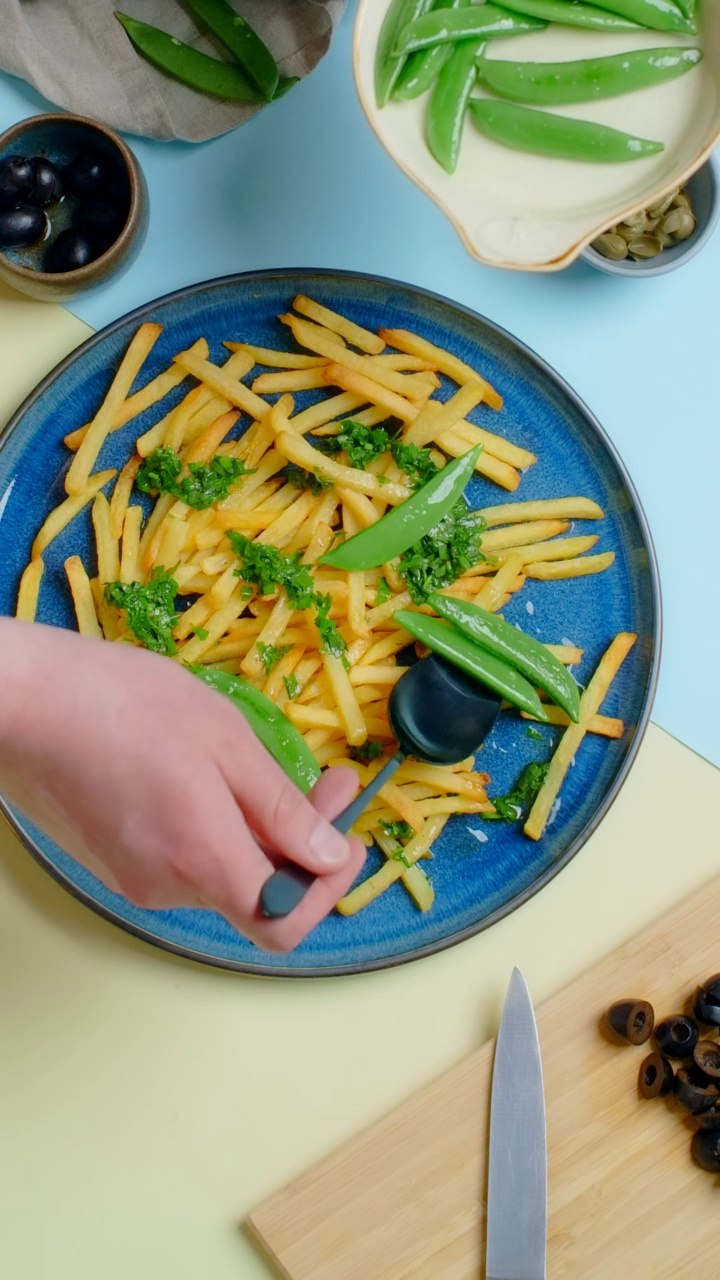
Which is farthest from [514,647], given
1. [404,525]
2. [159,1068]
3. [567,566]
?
[159,1068]

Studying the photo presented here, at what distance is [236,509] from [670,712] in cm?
105

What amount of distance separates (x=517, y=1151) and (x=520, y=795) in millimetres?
719

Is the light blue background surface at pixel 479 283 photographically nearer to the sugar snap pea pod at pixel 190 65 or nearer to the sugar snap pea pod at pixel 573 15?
the sugar snap pea pod at pixel 190 65

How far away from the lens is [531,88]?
1770mm

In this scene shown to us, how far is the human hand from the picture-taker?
1487 mm

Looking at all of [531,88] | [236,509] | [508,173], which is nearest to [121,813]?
[236,509]

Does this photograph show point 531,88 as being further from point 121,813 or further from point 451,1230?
point 451,1230

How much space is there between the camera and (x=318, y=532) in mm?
2088

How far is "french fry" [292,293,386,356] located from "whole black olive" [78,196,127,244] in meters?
0.39

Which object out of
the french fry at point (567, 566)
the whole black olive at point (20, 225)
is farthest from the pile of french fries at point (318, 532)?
the whole black olive at point (20, 225)

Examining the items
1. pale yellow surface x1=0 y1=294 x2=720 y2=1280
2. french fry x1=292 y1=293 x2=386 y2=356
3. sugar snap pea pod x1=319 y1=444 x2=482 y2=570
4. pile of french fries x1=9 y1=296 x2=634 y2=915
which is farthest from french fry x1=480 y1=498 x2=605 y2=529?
pale yellow surface x1=0 y1=294 x2=720 y2=1280

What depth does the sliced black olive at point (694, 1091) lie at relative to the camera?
83.8 inches

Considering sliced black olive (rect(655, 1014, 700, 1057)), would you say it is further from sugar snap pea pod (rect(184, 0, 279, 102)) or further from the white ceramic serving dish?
sugar snap pea pod (rect(184, 0, 279, 102))

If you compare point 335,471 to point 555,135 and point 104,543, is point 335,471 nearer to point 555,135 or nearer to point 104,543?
point 104,543
